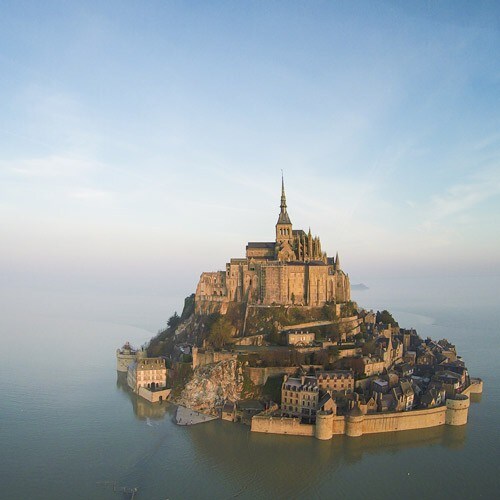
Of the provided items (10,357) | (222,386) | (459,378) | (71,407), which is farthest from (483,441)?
(10,357)

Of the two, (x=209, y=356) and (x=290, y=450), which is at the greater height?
(x=209, y=356)

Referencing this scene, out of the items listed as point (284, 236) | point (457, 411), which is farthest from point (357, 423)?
point (284, 236)

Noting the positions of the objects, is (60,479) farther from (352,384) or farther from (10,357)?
(10,357)

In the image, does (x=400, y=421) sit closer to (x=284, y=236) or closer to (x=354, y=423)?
(x=354, y=423)

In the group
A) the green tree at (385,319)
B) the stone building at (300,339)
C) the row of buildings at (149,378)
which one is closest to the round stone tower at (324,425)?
the stone building at (300,339)

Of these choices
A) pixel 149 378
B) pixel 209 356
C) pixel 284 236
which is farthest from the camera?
pixel 284 236

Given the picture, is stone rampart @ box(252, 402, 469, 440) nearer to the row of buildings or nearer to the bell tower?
the row of buildings

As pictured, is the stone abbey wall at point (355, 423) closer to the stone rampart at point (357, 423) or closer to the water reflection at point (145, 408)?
the stone rampart at point (357, 423)
